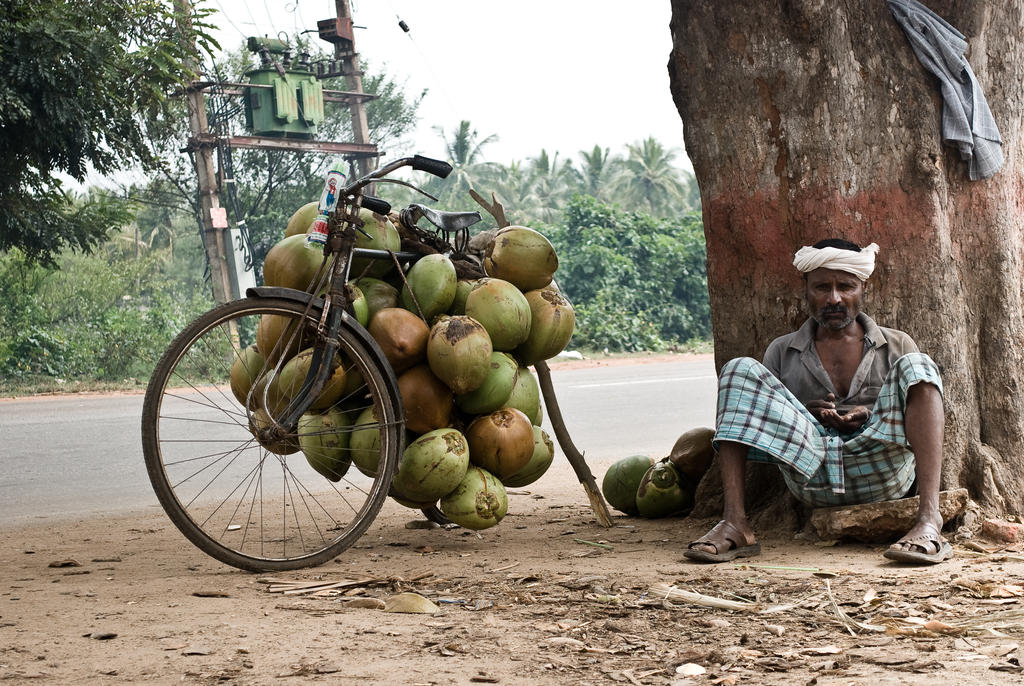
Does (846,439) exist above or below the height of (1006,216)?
below

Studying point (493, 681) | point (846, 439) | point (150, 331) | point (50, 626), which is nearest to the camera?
point (493, 681)

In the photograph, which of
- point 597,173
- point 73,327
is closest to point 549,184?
point 597,173

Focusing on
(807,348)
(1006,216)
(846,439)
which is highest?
(1006,216)

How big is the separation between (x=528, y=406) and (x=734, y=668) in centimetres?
199

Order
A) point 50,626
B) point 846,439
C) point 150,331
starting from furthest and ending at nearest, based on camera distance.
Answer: point 150,331 < point 846,439 < point 50,626

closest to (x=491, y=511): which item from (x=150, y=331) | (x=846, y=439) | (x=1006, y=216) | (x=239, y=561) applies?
(x=239, y=561)

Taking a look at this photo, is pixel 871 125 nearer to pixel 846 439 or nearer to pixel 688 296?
pixel 846 439

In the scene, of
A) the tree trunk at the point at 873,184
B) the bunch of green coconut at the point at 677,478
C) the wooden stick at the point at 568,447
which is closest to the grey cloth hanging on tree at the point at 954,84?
the tree trunk at the point at 873,184

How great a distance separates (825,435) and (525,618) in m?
1.63

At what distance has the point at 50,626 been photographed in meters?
3.15

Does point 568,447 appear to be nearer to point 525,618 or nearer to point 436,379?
point 436,379

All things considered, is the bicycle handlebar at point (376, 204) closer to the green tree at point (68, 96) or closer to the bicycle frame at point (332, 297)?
the bicycle frame at point (332, 297)

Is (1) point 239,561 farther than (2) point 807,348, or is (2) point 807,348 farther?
(2) point 807,348

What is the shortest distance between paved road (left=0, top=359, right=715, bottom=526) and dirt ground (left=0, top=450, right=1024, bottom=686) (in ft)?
7.08
